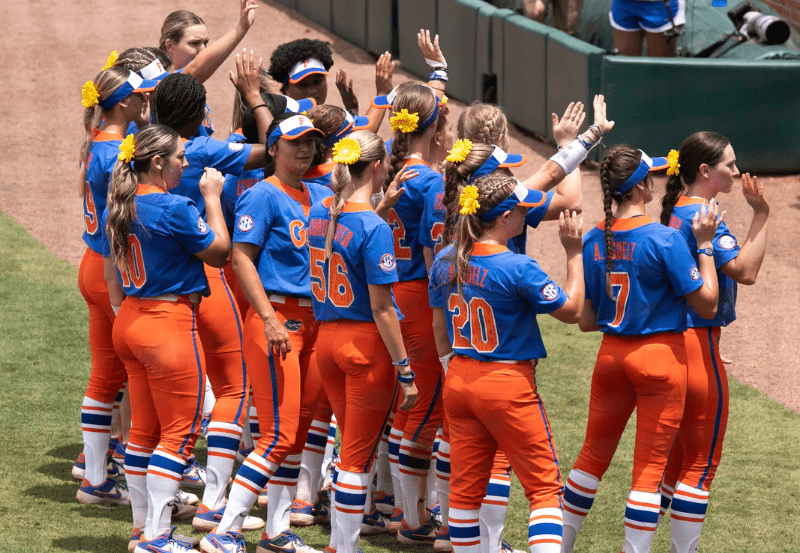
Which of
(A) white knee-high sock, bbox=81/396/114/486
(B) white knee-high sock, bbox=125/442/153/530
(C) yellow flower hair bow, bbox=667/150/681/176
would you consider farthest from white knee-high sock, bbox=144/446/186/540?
(C) yellow flower hair bow, bbox=667/150/681/176

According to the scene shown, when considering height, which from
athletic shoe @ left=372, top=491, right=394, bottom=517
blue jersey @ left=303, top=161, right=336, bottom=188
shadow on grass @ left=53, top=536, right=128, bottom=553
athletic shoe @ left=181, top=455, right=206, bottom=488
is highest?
blue jersey @ left=303, top=161, right=336, bottom=188

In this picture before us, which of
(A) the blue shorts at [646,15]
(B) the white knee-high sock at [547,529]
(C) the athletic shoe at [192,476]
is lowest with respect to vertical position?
(C) the athletic shoe at [192,476]

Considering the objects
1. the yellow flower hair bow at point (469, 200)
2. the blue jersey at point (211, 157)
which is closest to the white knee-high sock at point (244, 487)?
the blue jersey at point (211, 157)

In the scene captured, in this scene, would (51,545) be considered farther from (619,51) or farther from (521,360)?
(619,51)

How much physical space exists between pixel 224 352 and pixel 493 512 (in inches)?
61.6

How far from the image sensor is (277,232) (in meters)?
4.80

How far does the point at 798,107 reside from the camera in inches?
425

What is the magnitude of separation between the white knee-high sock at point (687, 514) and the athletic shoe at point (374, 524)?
1.52 meters

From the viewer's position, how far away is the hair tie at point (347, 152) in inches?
173

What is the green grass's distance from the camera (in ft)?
16.8

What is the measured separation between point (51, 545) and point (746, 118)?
845 centimetres

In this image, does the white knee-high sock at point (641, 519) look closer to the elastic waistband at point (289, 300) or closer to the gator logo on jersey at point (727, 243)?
the gator logo on jersey at point (727, 243)

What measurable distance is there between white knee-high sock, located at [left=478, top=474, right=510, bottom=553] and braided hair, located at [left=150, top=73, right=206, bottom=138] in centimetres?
227

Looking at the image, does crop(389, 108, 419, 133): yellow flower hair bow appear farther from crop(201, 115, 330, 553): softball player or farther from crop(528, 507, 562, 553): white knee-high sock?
crop(528, 507, 562, 553): white knee-high sock
